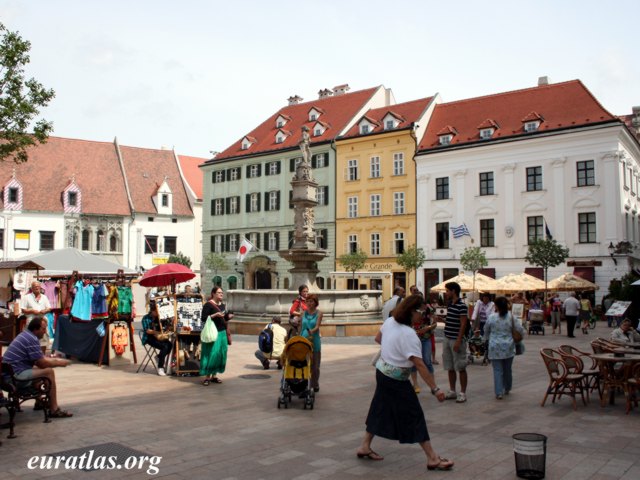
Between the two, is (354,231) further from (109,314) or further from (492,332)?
(492,332)

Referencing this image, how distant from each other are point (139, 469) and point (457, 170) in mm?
37440

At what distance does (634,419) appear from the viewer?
8570mm

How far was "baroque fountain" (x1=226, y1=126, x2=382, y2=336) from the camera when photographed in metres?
21.3

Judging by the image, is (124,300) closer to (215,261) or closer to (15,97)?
(15,97)

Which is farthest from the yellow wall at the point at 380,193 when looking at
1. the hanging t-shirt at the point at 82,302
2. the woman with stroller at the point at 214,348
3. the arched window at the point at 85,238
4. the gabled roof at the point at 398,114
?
the woman with stroller at the point at 214,348

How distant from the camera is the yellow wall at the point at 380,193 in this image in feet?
142

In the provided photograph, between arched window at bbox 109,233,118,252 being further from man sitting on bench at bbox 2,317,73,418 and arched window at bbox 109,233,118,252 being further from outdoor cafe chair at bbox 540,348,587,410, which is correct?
outdoor cafe chair at bbox 540,348,587,410

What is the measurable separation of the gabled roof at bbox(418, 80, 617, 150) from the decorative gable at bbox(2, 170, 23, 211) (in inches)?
1302

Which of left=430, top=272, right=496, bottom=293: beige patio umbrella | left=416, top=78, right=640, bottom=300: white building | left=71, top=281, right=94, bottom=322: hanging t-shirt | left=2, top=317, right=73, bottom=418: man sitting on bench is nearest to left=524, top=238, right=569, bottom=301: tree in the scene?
left=416, top=78, right=640, bottom=300: white building

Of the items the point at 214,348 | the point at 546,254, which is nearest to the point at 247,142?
the point at 546,254

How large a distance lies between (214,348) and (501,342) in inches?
210

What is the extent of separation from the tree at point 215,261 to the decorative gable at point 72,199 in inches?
475

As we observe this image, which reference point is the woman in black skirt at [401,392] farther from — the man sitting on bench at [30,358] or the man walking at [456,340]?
the man sitting on bench at [30,358]

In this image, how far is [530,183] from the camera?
38438mm
